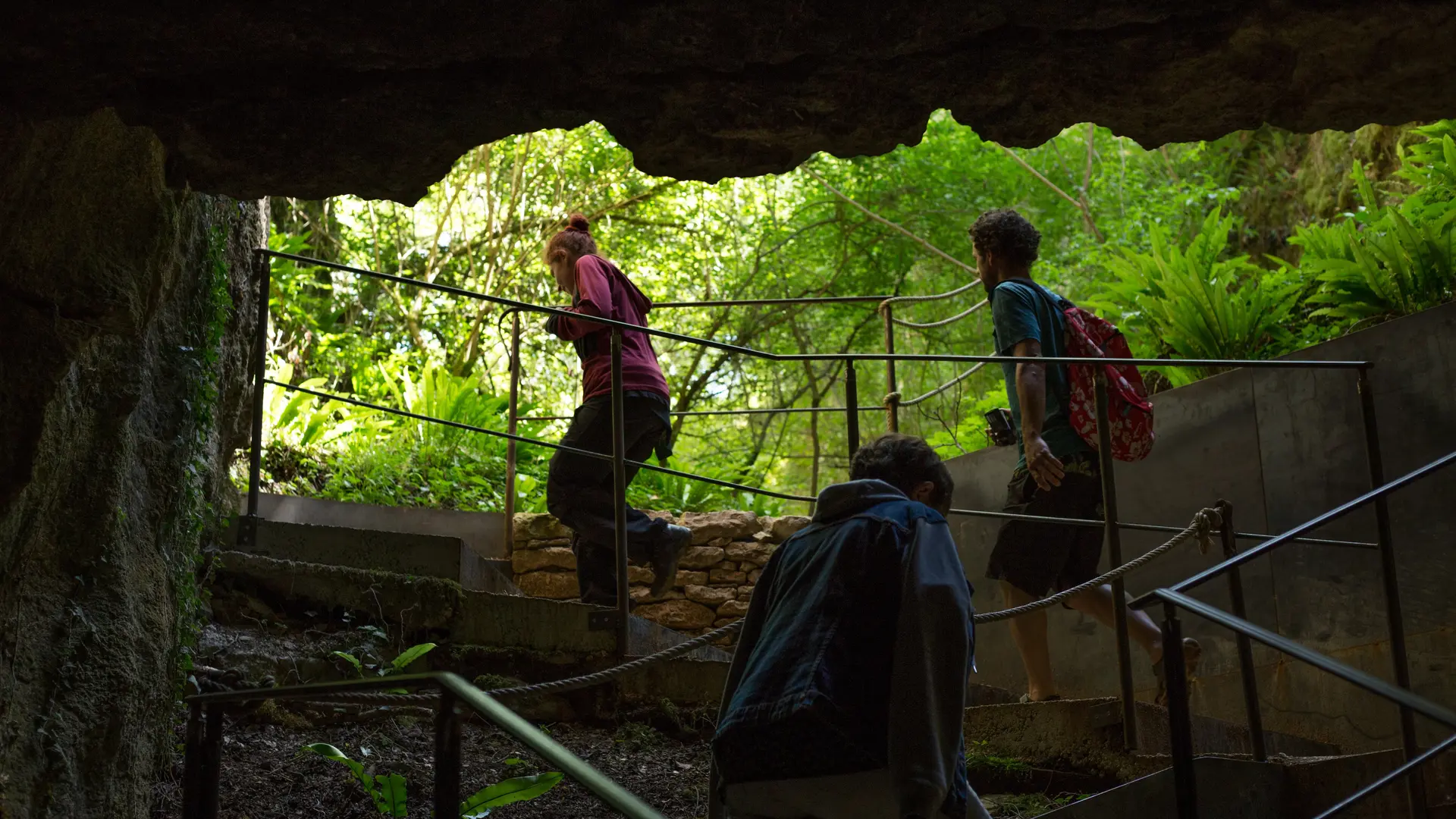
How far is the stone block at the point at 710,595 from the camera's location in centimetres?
669

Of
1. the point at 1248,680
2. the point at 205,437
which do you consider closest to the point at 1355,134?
the point at 1248,680

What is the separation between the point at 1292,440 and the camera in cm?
529

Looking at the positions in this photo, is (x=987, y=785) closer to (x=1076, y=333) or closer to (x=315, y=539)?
(x=1076, y=333)

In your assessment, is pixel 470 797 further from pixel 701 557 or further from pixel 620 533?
pixel 701 557

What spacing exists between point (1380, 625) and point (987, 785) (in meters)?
1.90

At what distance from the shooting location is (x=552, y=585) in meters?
6.58

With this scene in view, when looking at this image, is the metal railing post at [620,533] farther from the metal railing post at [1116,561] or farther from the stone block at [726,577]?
the stone block at [726,577]

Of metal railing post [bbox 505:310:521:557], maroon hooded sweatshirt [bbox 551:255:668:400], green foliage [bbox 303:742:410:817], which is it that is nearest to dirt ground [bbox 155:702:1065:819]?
green foliage [bbox 303:742:410:817]

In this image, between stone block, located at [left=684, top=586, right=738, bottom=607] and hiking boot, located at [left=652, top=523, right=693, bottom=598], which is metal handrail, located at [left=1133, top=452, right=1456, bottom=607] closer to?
hiking boot, located at [left=652, top=523, right=693, bottom=598]

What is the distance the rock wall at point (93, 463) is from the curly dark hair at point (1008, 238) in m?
2.66

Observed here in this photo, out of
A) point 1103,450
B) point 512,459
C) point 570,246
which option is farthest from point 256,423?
point 1103,450

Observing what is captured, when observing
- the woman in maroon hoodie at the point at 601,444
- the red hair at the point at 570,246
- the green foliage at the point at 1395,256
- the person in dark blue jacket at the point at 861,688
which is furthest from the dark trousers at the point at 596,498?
the green foliage at the point at 1395,256

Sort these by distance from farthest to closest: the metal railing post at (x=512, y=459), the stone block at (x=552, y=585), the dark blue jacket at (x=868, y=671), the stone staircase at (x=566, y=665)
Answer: the stone block at (x=552, y=585), the metal railing post at (x=512, y=459), the stone staircase at (x=566, y=665), the dark blue jacket at (x=868, y=671)

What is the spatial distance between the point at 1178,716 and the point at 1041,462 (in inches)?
59.9
